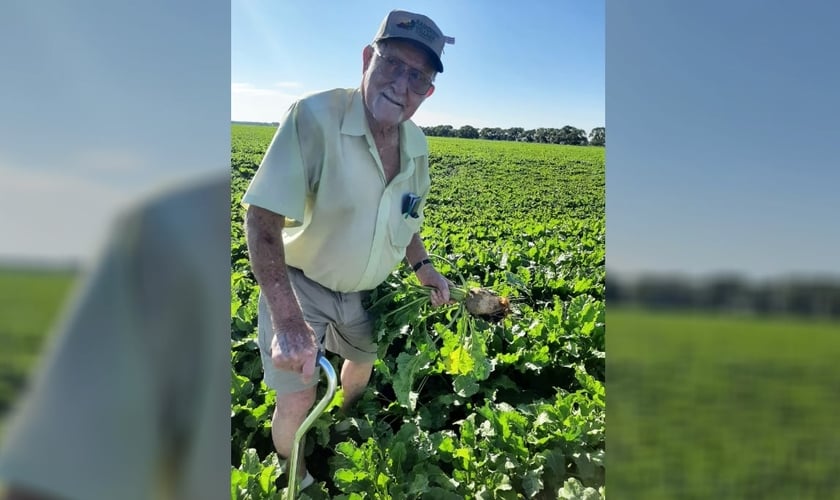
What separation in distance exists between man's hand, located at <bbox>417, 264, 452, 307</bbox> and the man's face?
2.59ft

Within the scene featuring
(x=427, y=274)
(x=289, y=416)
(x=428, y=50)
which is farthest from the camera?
(x=427, y=274)

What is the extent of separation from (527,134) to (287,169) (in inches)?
41.6

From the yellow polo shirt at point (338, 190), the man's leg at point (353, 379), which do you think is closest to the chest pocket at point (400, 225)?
the yellow polo shirt at point (338, 190)

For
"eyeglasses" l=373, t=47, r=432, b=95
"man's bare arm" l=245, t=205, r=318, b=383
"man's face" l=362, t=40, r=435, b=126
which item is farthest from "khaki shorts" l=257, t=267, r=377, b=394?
"eyeglasses" l=373, t=47, r=432, b=95

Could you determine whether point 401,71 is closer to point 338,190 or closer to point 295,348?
point 338,190

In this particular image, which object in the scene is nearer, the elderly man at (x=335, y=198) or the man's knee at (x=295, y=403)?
the elderly man at (x=335, y=198)

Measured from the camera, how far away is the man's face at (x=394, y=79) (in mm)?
1629

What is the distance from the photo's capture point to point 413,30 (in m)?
1.60

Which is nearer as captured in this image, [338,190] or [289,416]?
[338,190]

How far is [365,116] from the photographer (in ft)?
5.67
